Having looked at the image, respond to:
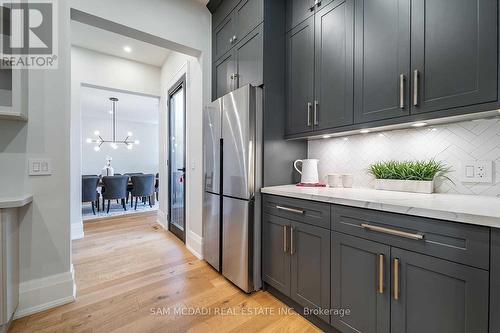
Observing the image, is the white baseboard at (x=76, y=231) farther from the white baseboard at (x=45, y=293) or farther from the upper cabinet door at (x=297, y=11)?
the upper cabinet door at (x=297, y=11)

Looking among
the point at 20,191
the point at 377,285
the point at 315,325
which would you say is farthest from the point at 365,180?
the point at 20,191

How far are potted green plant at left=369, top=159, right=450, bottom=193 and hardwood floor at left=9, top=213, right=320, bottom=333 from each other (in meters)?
1.16

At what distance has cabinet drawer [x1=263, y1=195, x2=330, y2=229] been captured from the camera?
144 cm

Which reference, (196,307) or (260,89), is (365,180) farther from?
(196,307)

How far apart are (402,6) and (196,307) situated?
98.7 inches

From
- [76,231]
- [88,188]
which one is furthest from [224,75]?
[88,188]

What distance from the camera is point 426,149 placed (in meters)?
1.57

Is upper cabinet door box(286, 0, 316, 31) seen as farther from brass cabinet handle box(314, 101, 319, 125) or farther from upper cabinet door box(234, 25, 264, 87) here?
brass cabinet handle box(314, 101, 319, 125)

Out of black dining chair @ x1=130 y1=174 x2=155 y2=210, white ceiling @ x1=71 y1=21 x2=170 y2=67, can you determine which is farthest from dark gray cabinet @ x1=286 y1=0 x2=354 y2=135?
black dining chair @ x1=130 y1=174 x2=155 y2=210

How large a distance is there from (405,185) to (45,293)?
281cm

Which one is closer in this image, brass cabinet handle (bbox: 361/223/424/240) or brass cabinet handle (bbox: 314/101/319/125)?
brass cabinet handle (bbox: 361/223/424/240)

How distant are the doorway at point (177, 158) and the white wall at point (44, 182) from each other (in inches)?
58.5

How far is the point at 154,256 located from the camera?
2.72 metres

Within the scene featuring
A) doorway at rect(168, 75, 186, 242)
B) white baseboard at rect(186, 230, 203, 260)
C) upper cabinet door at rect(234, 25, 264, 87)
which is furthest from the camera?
doorway at rect(168, 75, 186, 242)
